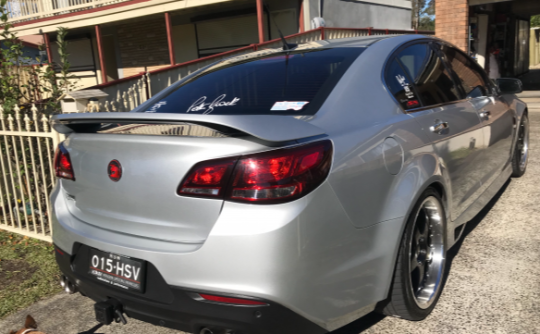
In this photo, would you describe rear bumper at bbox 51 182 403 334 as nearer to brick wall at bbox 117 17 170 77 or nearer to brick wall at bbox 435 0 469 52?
brick wall at bbox 435 0 469 52

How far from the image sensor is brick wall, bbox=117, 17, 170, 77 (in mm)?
17750

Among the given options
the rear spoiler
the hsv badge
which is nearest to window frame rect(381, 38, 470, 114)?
the rear spoiler

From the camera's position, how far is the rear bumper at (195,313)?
1.87 meters

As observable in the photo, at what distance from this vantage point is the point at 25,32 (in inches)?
752

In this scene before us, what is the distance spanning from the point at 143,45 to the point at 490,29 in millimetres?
12203

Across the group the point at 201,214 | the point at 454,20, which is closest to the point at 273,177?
the point at 201,214

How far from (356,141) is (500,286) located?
156 centimetres

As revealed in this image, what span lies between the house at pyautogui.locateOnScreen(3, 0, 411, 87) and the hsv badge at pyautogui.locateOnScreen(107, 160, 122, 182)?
11.6 m

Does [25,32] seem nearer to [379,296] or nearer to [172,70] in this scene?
[172,70]

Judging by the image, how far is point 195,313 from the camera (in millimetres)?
1945

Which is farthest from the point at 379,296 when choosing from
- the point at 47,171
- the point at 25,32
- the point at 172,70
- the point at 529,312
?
the point at 25,32

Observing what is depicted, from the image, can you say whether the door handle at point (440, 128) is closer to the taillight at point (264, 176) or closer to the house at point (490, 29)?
the taillight at point (264, 176)
